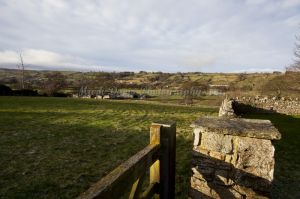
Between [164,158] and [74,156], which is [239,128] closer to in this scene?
[164,158]

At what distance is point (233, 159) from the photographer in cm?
340

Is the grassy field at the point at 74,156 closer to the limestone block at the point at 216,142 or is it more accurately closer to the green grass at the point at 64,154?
the green grass at the point at 64,154

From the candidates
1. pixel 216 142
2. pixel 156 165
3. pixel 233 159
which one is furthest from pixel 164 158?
pixel 233 159

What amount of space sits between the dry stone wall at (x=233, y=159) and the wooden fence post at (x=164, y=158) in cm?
40

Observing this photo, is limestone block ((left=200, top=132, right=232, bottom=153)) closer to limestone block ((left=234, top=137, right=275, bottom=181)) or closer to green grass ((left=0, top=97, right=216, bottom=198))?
limestone block ((left=234, top=137, right=275, bottom=181))

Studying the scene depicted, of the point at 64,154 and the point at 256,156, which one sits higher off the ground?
the point at 256,156

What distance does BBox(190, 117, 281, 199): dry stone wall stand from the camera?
325 centimetres

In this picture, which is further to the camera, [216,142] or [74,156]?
[74,156]

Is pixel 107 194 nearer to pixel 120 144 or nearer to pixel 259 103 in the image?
pixel 120 144

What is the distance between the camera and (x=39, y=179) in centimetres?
577

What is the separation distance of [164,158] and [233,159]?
0.88 meters

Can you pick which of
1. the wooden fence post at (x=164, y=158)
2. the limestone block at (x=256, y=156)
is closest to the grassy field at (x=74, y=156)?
the wooden fence post at (x=164, y=158)

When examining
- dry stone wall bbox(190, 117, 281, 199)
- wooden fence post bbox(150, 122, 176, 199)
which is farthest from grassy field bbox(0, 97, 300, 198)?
wooden fence post bbox(150, 122, 176, 199)

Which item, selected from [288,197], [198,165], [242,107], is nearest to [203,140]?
[198,165]
